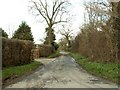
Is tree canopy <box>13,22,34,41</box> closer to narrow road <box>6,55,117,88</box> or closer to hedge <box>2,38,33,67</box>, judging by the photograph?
hedge <box>2,38,33,67</box>

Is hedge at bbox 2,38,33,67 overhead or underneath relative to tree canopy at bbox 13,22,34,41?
underneath

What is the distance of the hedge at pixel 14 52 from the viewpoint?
2045 centimetres

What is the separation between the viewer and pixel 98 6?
→ 21719mm

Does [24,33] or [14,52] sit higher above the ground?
[24,33]

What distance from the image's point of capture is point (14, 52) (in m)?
23.5

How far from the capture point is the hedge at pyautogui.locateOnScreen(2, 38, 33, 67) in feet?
67.1

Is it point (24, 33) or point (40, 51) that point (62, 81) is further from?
point (24, 33)

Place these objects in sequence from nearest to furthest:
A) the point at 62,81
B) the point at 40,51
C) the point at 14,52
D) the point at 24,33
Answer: the point at 62,81
the point at 14,52
the point at 40,51
the point at 24,33

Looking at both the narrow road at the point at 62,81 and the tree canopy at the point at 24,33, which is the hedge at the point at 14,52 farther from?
the tree canopy at the point at 24,33

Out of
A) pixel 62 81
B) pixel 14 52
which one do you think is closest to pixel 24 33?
pixel 14 52

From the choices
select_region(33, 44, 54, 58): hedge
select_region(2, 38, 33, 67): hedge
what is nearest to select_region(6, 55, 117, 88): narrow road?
select_region(2, 38, 33, 67): hedge

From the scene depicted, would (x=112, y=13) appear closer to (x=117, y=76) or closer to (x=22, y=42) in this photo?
(x=117, y=76)

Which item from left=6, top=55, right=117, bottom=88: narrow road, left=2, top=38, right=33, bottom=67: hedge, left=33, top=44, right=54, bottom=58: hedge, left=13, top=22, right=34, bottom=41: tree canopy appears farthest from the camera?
left=13, top=22, right=34, bottom=41: tree canopy

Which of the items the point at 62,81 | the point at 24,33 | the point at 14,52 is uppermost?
the point at 24,33
